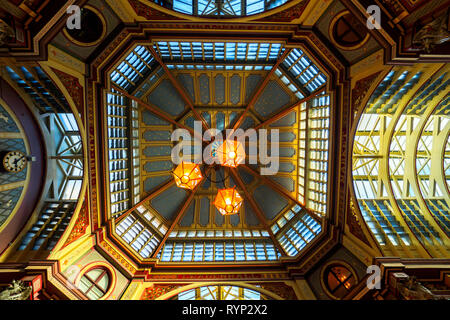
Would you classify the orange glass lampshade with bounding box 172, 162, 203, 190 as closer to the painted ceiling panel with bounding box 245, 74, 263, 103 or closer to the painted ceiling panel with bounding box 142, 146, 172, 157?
the painted ceiling panel with bounding box 142, 146, 172, 157

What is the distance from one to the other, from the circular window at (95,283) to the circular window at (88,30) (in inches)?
407

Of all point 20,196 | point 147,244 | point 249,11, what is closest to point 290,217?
point 147,244

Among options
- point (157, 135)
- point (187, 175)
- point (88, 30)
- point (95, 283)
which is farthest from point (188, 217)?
point (88, 30)

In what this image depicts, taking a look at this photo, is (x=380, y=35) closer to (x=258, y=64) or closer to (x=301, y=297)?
(x=258, y=64)

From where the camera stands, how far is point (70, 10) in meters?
7.38

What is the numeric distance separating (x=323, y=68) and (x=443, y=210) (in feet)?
30.9

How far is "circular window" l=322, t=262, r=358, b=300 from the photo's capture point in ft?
34.2

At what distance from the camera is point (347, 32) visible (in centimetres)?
920

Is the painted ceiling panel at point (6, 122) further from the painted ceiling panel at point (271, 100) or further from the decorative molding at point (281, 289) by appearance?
the decorative molding at point (281, 289)

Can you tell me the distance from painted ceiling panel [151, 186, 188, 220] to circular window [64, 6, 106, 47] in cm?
1039

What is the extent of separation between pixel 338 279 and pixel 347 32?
36.1 ft

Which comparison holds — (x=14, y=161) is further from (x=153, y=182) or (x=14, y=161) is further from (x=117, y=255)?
(x=153, y=182)

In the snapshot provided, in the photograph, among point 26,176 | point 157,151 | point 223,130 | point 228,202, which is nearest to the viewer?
point 26,176

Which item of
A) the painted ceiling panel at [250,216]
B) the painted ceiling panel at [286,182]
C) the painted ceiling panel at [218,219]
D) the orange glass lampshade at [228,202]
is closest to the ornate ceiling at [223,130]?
the painted ceiling panel at [286,182]
